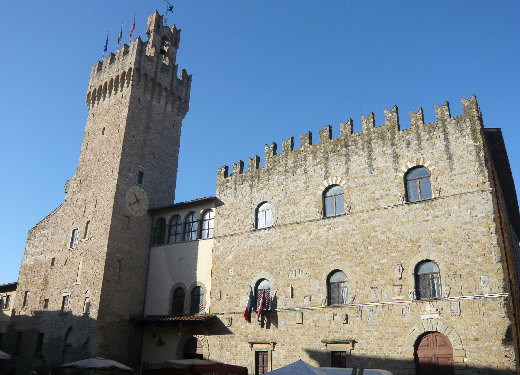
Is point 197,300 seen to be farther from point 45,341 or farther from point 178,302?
point 45,341

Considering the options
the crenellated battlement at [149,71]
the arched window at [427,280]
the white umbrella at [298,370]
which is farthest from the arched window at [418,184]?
the crenellated battlement at [149,71]

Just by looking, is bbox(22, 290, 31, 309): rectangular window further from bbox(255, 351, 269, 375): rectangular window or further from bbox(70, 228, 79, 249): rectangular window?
bbox(255, 351, 269, 375): rectangular window

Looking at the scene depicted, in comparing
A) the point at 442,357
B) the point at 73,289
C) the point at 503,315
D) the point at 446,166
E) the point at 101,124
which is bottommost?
the point at 442,357

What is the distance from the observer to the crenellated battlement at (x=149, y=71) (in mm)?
26031

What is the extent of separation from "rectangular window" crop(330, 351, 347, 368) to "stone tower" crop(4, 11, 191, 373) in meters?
9.87

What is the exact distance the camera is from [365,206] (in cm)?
1772

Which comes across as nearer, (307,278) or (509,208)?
(307,278)

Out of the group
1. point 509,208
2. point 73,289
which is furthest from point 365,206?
point 73,289

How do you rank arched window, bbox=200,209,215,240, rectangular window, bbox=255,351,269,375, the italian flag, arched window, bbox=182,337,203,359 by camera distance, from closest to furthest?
rectangular window, bbox=255,351,269,375, the italian flag, arched window, bbox=182,337,203,359, arched window, bbox=200,209,215,240

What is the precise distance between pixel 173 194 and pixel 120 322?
7.70m

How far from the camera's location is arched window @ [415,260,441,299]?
15484mm

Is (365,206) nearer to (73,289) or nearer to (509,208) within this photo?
(509,208)

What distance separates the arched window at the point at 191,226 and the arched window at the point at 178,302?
97.6 inches

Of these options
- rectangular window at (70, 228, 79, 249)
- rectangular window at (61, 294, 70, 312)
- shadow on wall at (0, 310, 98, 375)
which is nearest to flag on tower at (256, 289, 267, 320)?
shadow on wall at (0, 310, 98, 375)
